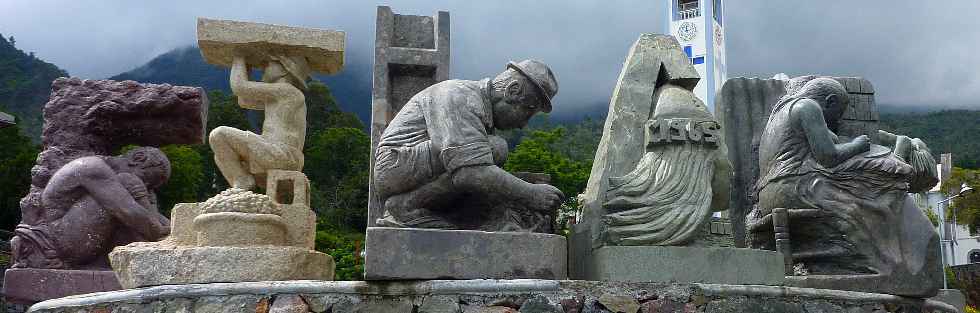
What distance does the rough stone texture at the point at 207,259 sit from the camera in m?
4.94

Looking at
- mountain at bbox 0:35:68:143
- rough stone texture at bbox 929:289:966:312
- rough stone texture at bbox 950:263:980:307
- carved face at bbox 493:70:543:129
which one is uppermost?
mountain at bbox 0:35:68:143

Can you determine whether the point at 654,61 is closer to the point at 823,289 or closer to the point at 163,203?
the point at 823,289

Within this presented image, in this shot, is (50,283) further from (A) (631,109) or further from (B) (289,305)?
(A) (631,109)

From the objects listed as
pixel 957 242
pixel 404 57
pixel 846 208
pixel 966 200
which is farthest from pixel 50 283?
pixel 957 242

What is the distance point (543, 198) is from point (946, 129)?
233 ft

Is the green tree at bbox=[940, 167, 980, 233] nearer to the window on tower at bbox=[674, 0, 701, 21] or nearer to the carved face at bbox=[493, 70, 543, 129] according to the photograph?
the window on tower at bbox=[674, 0, 701, 21]

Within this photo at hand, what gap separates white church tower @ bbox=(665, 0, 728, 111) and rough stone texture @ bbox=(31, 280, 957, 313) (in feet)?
132

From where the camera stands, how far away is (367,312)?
4668 millimetres

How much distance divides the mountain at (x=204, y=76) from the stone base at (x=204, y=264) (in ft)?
219

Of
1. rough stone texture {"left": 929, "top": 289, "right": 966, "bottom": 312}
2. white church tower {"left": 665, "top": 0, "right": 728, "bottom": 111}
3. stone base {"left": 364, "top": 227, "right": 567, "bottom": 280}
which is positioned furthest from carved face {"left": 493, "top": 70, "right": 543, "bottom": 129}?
white church tower {"left": 665, "top": 0, "right": 728, "bottom": 111}

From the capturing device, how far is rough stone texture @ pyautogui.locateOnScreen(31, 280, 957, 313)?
4.68m

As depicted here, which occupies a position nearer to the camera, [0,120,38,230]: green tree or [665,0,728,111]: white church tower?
[0,120,38,230]: green tree

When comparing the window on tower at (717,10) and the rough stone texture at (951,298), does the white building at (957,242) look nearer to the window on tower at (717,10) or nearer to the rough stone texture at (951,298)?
the window on tower at (717,10)

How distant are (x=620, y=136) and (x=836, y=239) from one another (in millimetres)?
1726
